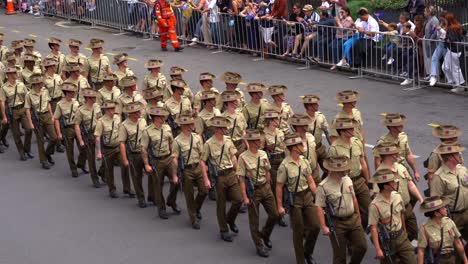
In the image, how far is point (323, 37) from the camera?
22859 mm

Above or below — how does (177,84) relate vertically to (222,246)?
above

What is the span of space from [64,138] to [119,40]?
1274 cm

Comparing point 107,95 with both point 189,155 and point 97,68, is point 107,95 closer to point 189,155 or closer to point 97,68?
point 97,68

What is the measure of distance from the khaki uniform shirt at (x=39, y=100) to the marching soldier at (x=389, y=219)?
8415 millimetres

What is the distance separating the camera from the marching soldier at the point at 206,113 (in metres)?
14.9

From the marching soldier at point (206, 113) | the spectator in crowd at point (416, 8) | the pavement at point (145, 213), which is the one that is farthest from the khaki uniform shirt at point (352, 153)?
the spectator in crowd at point (416, 8)

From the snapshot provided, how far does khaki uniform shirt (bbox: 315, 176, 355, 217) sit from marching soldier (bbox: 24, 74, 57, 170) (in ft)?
24.6

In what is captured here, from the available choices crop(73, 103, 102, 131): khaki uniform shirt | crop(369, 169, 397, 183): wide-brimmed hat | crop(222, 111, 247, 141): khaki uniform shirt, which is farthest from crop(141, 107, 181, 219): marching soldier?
crop(369, 169, 397, 183): wide-brimmed hat

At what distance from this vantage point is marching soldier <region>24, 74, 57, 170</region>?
693 inches

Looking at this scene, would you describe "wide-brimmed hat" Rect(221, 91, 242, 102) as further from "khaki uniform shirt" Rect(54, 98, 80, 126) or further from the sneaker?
the sneaker

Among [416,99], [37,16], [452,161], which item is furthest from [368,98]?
[37,16]

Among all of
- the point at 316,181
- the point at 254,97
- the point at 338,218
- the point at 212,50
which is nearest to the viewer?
the point at 338,218

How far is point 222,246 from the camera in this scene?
13453mm

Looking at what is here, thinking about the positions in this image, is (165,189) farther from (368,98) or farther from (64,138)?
(368,98)
